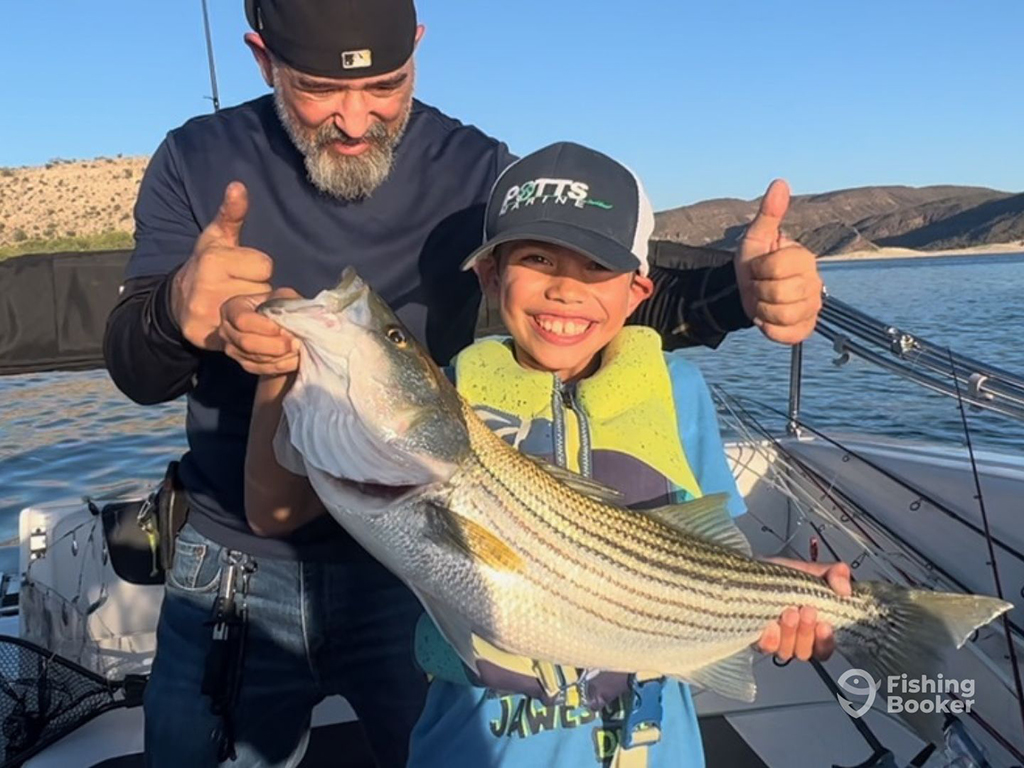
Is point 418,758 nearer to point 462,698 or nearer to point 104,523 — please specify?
point 462,698

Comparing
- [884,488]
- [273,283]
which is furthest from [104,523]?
[884,488]

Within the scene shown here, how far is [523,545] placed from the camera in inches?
89.0

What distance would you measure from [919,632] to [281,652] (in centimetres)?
208

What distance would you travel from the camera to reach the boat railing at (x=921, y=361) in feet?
10.6

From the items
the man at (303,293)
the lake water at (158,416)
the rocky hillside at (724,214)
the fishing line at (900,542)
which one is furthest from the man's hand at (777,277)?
the rocky hillside at (724,214)

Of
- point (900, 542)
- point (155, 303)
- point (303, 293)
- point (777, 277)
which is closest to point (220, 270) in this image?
point (155, 303)

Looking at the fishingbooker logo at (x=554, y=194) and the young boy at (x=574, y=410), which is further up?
the fishingbooker logo at (x=554, y=194)

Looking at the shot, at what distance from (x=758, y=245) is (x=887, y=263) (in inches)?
4110

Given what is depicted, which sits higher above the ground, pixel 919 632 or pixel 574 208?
pixel 574 208

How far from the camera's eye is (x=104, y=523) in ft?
13.7

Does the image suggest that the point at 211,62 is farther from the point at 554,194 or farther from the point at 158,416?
the point at 158,416

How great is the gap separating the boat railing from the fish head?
2182mm

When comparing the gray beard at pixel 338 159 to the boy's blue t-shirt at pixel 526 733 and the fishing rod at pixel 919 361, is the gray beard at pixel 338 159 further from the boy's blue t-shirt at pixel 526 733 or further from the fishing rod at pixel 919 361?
the fishing rod at pixel 919 361

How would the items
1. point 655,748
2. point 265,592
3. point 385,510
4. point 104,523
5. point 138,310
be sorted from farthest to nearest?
point 104,523 < point 265,592 < point 138,310 < point 655,748 < point 385,510
